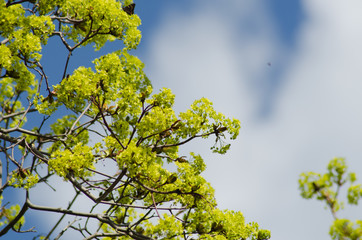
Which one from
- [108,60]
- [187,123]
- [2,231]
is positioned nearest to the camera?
[187,123]

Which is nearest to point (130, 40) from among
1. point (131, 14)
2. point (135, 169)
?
point (131, 14)

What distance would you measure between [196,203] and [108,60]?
2.89 meters

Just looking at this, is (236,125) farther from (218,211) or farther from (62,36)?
(62,36)

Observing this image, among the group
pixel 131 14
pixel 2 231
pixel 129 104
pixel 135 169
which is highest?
pixel 131 14

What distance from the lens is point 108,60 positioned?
23.4ft

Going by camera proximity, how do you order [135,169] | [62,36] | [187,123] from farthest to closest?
[62,36] → [187,123] → [135,169]

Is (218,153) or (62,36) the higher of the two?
(62,36)

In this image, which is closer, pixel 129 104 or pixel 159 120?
pixel 159 120

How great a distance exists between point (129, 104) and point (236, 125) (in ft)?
6.48

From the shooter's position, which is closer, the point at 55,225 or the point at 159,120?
the point at 159,120

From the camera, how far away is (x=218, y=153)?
23.4 feet

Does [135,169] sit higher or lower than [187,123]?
lower

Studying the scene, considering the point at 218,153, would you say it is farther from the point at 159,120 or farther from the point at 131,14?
the point at 131,14

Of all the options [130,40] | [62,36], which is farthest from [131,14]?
[62,36]
